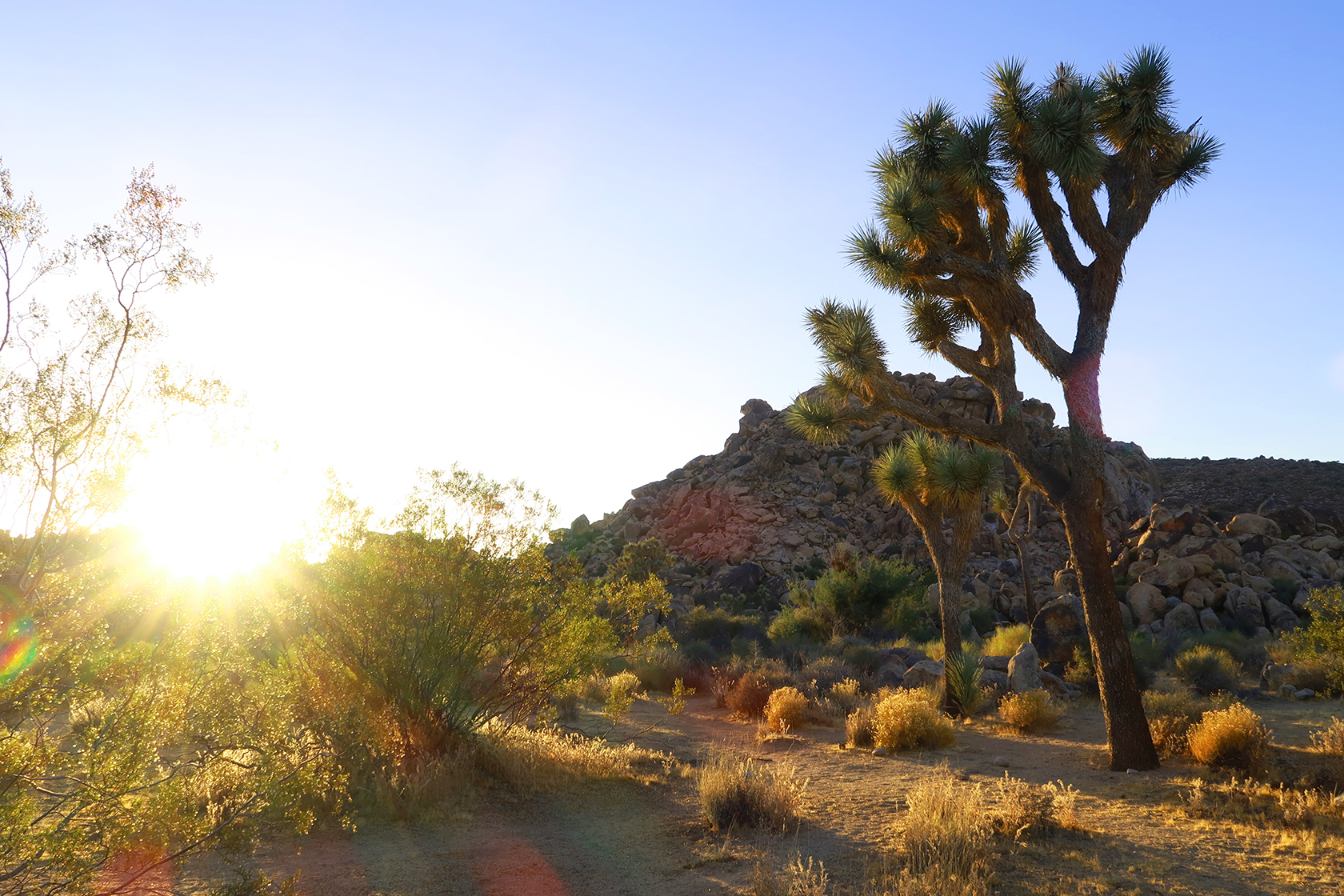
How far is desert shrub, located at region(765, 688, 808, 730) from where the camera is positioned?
14.0 meters

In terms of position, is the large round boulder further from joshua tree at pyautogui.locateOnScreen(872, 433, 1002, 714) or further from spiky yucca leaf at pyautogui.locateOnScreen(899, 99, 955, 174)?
spiky yucca leaf at pyautogui.locateOnScreen(899, 99, 955, 174)

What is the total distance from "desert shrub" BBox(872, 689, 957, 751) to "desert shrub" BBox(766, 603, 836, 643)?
1260 centimetres

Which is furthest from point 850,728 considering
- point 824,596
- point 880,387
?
point 824,596

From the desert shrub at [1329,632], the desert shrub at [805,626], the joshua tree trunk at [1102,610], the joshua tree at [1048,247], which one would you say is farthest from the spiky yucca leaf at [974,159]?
the desert shrub at [805,626]

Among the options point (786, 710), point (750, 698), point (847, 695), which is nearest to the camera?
point (786, 710)

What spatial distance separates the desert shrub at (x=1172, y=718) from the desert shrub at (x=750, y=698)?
6.72m

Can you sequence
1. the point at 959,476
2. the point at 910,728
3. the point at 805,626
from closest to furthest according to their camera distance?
the point at 910,728 → the point at 959,476 → the point at 805,626

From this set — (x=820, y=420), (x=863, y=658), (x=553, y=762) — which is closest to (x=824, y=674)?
(x=863, y=658)

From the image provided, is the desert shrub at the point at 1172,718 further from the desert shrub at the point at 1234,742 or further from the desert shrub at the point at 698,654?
the desert shrub at the point at 698,654

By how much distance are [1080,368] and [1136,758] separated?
201 inches

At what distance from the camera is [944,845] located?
20.2 feet

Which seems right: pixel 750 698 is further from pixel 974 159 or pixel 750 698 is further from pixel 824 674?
pixel 974 159

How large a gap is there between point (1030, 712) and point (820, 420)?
607cm

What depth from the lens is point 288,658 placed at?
314 inches
